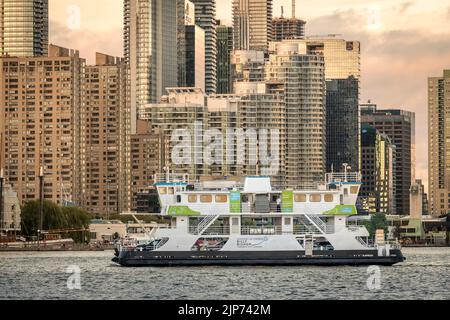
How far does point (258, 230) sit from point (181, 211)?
17.0ft

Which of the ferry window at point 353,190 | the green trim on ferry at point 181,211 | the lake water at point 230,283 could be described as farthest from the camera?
the ferry window at point 353,190

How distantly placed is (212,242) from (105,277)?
1076cm

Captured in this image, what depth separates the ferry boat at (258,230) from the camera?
293 feet

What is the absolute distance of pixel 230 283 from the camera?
245 feet

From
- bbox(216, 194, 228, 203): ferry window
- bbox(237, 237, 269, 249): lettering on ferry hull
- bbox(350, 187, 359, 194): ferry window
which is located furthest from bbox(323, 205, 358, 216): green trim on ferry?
bbox(216, 194, 228, 203): ferry window

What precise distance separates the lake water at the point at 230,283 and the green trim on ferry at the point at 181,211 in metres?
3.86

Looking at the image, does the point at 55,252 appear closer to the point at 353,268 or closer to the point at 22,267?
the point at 22,267

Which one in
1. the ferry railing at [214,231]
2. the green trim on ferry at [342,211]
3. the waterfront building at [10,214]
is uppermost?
the green trim on ferry at [342,211]

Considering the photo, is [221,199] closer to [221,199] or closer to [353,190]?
[221,199]

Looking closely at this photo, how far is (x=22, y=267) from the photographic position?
4094 inches

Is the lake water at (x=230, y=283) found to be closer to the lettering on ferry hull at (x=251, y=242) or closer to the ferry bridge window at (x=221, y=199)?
the lettering on ferry hull at (x=251, y=242)

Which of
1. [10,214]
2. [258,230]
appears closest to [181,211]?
[258,230]

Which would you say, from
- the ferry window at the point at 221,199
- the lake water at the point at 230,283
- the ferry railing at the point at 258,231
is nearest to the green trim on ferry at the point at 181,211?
the ferry window at the point at 221,199
